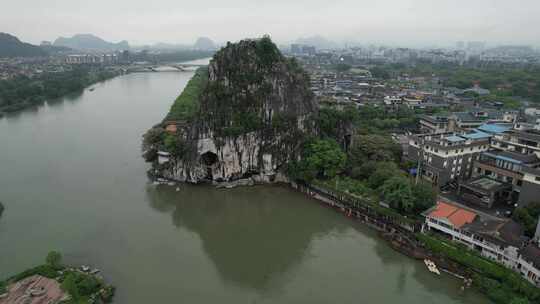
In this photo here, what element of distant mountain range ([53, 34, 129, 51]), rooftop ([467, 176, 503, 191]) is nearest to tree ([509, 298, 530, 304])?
rooftop ([467, 176, 503, 191])

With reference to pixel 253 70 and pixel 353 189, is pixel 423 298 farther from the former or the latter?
pixel 253 70

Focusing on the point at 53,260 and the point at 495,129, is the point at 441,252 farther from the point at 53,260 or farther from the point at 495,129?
the point at 53,260

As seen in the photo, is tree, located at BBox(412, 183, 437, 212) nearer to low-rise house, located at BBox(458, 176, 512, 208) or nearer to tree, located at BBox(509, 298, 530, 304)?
low-rise house, located at BBox(458, 176, 512, 208)

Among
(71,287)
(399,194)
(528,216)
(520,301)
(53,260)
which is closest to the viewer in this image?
(520,301)

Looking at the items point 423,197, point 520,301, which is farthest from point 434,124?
point 520,301

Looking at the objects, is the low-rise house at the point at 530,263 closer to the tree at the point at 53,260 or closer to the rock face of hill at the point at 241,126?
the rock face of hill at the point at 241,126

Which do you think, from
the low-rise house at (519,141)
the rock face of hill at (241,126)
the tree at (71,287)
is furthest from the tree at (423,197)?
the tree at (71,287)
